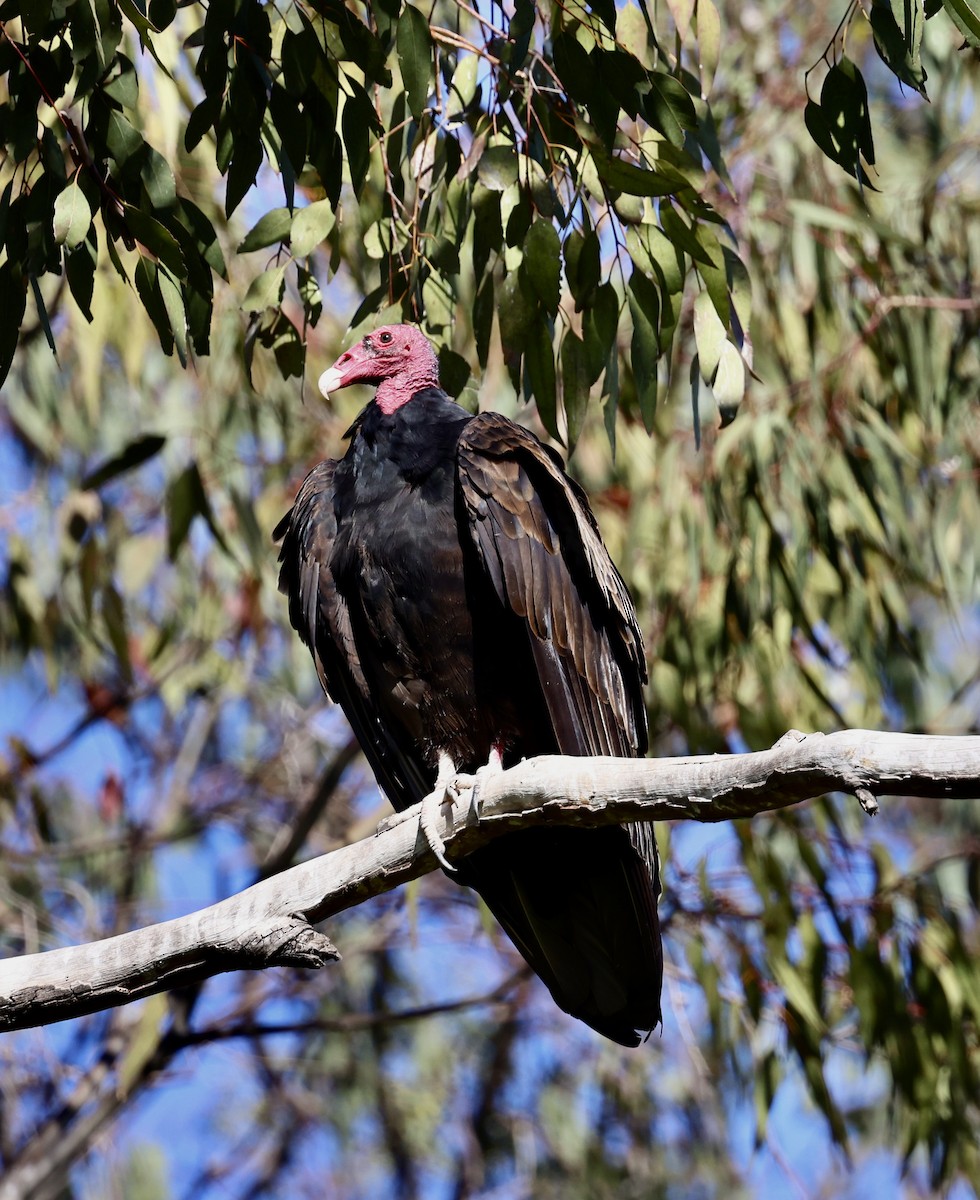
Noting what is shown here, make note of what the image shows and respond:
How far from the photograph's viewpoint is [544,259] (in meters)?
2.64

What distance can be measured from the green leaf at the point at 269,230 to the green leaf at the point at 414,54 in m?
0.49

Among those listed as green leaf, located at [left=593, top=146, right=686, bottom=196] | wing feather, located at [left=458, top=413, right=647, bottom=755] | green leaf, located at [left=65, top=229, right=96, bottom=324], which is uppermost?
green leaf, located at [left=65, top=229, right=96, bottom=324]

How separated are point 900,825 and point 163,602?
4.69 m

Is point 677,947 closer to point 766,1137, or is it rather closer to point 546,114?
point 766,1137

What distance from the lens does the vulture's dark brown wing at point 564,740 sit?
3.11 metres

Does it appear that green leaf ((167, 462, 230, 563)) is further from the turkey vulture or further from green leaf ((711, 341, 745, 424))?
green leaf ((711, 341, 745, 424))

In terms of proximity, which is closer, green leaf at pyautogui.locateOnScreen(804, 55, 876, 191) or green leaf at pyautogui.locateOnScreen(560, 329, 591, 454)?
green leaf at pyautogui.locateOnScreen(804, 55, 876, 191)

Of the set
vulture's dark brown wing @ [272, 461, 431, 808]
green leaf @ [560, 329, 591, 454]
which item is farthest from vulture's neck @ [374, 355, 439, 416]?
green leaf @ [560, 329, 591, 454]

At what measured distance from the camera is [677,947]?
5.55 metres

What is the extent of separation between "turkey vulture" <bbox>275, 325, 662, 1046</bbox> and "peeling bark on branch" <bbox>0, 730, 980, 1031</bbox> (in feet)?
1.65

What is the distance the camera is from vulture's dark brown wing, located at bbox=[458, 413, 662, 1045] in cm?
311

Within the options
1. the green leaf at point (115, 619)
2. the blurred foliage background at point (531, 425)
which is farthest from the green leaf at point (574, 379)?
the green leaf at point (115, 619)

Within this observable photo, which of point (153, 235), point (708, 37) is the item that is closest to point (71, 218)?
→ point (153, 235)

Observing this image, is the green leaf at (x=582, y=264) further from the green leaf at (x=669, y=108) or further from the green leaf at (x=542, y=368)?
the green leaf at (x=669, y=108)
